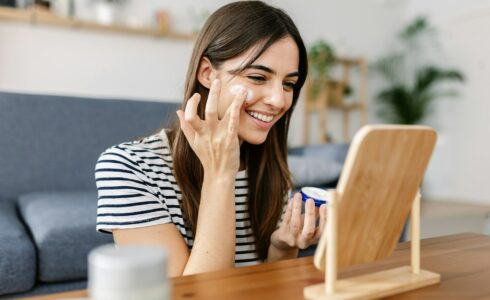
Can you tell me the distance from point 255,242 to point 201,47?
49cm

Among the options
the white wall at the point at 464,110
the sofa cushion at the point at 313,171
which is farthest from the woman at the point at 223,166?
the white wall at the point at 464,110

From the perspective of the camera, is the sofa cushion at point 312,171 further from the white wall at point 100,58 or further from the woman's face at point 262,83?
the white wall at point 100,58

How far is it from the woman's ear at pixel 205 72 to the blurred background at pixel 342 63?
2.58 m

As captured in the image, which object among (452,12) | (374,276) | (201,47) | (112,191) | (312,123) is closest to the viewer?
(374,276)

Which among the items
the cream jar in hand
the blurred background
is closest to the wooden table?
the cream jar in hand

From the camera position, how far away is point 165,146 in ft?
3.57

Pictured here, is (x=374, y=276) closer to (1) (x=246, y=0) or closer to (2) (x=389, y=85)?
(1) (x=246, y=0)

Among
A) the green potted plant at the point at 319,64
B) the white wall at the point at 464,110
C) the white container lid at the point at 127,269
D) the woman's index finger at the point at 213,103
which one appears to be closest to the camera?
the white container lid at the point at 127,269

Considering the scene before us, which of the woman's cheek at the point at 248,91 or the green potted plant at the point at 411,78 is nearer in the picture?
the woman's cheek at the point at 248,91

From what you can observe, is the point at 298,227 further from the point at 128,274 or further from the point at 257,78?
the point at 128,274

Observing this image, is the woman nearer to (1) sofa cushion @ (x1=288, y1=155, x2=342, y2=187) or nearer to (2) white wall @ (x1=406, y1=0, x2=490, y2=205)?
(1) sofa cushion @ (x1=288, y1=155, x2=342, y2=187)

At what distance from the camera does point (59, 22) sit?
3.30 m

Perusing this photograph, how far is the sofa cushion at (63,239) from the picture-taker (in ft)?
4.75

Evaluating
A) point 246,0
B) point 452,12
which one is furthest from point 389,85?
point 246,0
